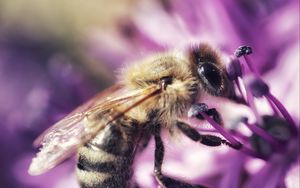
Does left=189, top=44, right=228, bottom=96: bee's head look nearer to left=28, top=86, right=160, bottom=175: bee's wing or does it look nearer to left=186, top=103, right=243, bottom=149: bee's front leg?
left=186, top=103, right=243, bottom=149: bee's front leg

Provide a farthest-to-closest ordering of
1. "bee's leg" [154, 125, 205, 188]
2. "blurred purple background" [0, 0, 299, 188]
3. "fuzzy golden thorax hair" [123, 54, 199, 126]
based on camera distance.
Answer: "blurred purple background" [0, 0, 299, 188] → "bee's leg" [154, 125, 205, 188] → "fuzzy golden thorax hair" [123, 54, 199, 126]

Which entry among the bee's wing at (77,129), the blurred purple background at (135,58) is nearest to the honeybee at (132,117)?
the bee's wing at (77,129)

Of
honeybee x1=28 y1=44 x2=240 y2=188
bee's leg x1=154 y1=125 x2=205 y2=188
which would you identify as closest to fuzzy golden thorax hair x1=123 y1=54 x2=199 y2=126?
honeybee x1=28 y1=44 x2=240 y2=188

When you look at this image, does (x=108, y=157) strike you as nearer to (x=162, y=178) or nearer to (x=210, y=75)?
(x=162, y=178)

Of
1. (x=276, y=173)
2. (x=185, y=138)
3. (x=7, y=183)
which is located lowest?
(x=7, y=183)

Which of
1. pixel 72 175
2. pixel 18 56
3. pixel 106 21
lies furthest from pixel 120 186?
pixel 18 56

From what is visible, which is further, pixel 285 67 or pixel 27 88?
pixel 27 88

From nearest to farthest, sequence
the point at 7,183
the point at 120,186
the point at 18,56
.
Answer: the point at 120,186, the point at 7,183, the point at 18,56

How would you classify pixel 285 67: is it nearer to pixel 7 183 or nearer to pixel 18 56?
pixel 7 183

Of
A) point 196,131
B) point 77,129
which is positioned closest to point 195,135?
point 196,131
